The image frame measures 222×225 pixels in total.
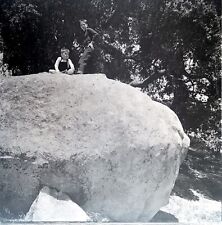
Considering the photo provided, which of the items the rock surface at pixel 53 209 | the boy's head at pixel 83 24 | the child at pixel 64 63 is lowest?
the rock surface at pixel 53 209

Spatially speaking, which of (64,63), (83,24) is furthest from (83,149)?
(83,24)

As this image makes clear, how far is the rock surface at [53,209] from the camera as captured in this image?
4742mm

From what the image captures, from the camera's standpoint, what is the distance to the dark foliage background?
8086 millimetres

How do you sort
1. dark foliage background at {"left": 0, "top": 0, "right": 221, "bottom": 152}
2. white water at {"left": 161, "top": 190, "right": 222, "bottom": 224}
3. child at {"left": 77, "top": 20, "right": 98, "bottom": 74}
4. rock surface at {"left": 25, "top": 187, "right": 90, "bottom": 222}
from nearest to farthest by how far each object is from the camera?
rock surface at {"left": 25, "top": 187, "right": 90, "bottom": 222} → white water at {"left": 161, "top": 190, "right": 222, "bottom": 224} → child at {"left": 77, "top": 20, "right": 98, "bottom": 74} → dark foliage background at {"left": 0, "top": 0, "right": 221, "bottom": 152}

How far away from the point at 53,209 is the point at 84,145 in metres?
0.78

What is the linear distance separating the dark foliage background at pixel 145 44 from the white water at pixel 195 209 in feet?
6.42

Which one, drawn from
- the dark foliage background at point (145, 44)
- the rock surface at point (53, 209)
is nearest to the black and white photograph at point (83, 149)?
the rock surface at point (53, 209)

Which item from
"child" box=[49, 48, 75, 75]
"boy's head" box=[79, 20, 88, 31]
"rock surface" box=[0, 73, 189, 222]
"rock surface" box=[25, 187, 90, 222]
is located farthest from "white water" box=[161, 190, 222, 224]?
"boy's head" box=[79, 20, 88, 31]

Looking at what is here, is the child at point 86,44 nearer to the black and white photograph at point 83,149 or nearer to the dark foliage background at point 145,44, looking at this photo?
the black and white photograph at point 83,149

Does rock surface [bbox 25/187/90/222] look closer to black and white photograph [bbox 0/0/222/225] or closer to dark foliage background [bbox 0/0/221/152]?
black and white photograph [bbox 0/0/222/225]

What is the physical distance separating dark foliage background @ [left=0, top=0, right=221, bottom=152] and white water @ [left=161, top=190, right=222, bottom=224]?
1.96 metres

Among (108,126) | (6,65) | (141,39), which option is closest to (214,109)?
(141,39)

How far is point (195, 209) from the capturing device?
311 inches

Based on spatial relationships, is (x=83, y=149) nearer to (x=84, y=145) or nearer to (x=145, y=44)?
(x=84, y=145)
